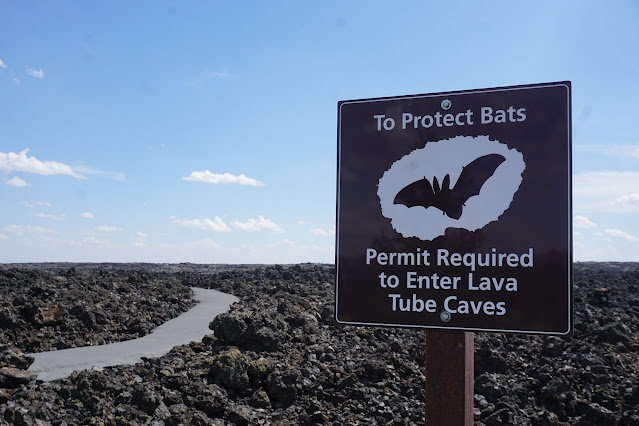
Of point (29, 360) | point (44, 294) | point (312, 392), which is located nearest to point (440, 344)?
point (312, 392)

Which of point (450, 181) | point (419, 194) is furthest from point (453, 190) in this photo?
Answer: point (419, 194)

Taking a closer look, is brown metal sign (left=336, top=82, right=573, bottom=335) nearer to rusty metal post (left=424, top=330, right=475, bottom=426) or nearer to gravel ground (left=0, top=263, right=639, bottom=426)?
rusty metal post (left=424, top=330, right=475, bottom=426)

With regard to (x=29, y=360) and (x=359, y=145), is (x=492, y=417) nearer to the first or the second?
(x=359, y=145)

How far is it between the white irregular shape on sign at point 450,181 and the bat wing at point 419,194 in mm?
18

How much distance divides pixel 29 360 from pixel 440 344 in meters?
6.93

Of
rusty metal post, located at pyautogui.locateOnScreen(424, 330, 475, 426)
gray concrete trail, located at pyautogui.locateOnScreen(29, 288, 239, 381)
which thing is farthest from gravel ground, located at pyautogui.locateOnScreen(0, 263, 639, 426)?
rusty metal post, located at pyautogui.locateOnScreen(424, 330, 475, 426)

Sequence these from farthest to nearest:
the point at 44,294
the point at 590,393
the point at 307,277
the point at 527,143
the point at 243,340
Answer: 1. the point at 307,277
2. the point at 44,294
3. the point at 243,340
4. the point at 590,393
5. the point at 527,143

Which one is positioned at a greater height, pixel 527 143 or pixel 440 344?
pixel 527 143

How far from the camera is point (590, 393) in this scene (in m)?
8.45

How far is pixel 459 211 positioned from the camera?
2439 mm

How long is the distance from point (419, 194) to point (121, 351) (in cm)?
844

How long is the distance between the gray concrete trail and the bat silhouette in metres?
6.75

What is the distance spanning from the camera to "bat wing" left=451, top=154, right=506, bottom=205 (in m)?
2.40

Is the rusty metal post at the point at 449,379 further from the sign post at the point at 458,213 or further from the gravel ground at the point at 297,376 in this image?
the gravel ground at the point at 297,376
